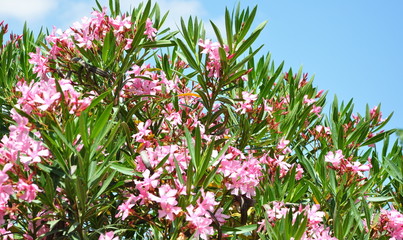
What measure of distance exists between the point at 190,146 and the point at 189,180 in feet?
0.46

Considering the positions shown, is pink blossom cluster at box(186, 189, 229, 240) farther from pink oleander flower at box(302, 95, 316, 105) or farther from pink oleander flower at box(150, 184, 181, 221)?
pink oleander flower at box(302, 95, 316, 105)

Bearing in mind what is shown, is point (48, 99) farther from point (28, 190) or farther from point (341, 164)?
point (341, 164)

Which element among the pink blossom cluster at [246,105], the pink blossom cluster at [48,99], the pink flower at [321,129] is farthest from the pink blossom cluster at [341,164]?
the pink blossom cluster at [48,99]

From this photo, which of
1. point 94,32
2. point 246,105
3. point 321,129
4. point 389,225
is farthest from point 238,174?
point 321,129

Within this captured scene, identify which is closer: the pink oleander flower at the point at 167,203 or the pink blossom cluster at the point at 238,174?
the pink oleander flower at the point at 167,203

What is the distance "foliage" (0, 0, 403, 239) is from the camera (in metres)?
1.94

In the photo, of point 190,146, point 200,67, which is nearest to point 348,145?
point 200,67

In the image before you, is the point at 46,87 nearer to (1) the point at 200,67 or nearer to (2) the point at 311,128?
(1) the point at 200,67

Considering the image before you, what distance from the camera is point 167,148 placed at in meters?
2.13

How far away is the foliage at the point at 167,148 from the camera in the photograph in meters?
1.94

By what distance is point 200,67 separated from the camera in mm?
2545

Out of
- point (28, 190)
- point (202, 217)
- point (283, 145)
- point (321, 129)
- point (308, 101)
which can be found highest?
point (308, 101)

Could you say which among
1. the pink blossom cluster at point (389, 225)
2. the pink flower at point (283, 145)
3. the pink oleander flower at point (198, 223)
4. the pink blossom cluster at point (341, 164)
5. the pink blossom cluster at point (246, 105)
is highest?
the pink blossom cluster at point (246, 105)

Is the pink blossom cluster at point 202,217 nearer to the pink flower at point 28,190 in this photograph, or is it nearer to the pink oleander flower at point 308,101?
the pink flower at point 28,190
